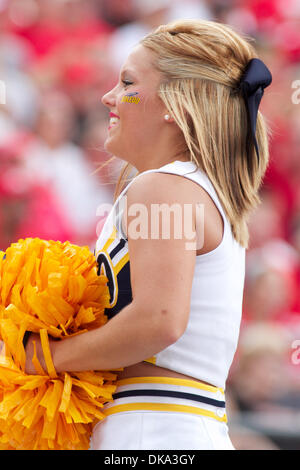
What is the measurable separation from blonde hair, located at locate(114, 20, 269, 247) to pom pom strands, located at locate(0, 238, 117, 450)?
0.37m

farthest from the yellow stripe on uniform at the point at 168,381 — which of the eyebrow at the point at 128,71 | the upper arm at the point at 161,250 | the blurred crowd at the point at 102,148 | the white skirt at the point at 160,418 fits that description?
the blurred crowd at the point at 102,148

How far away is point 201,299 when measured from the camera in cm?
139

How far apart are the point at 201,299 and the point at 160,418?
270mm

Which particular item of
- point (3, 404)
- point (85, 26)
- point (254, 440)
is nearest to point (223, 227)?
point (3, 404)

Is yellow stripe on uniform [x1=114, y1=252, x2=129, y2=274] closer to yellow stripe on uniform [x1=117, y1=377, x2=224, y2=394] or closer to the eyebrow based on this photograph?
yellow stripe on uniform [x1=117, y1=377, x2=224, y2=394]

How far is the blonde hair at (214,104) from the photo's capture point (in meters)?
1.44

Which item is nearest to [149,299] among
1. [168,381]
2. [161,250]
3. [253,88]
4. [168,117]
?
[161,250]

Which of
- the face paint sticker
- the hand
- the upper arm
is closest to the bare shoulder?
the upper arm

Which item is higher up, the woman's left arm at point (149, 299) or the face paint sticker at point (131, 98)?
the face paint sticker at point (131, 98)

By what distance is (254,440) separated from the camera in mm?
2723

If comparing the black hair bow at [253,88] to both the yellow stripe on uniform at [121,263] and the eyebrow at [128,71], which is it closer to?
the eyebrow at [128,71]

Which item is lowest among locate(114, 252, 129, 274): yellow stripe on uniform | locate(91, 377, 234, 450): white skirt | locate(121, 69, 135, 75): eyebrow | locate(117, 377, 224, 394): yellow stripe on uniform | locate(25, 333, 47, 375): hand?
locate(91, 377, 234, 450): white skirt

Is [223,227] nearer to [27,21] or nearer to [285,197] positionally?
[285,197]

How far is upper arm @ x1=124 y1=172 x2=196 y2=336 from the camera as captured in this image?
1248mm
